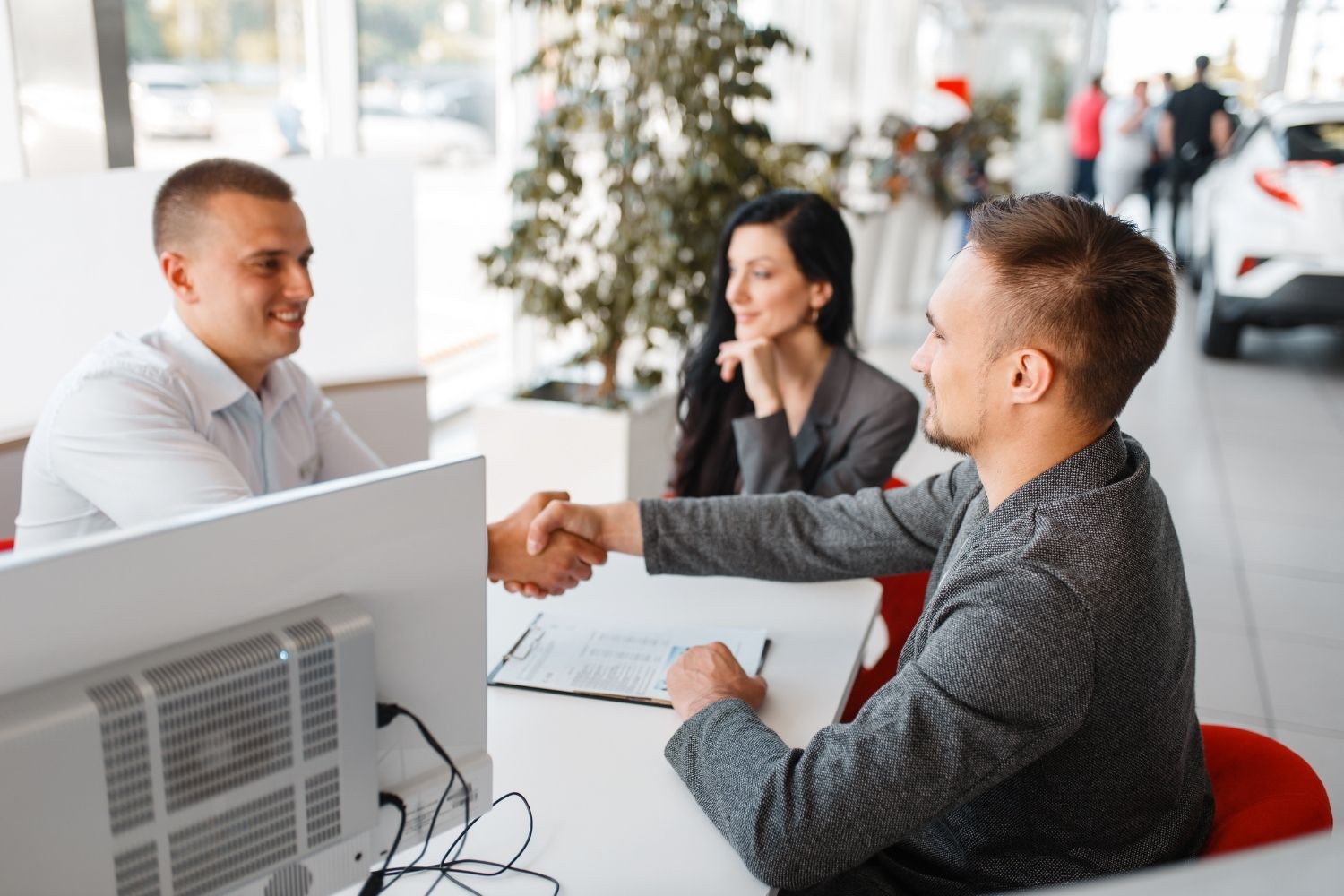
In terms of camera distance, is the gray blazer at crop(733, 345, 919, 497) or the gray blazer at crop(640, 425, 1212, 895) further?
the gray blazer at crop(733, 345, 919, 497)

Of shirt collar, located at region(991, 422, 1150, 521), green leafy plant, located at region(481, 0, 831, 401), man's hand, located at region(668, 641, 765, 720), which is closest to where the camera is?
shirt collar, located at region(991, 422, 1150, 521)

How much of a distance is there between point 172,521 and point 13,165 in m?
2.06

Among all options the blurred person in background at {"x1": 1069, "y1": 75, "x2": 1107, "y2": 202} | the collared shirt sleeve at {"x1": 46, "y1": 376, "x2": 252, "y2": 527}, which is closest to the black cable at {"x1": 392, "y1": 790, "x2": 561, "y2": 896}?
the collared shirt sleeve at {"x1": 46, "y1": 376, "x2": 252, "y2": 527}

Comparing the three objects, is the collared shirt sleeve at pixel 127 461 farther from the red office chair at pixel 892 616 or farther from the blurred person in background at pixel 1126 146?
the blurred person in background at pixel 1126 146

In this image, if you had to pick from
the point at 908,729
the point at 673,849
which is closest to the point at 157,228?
the point at 673,849

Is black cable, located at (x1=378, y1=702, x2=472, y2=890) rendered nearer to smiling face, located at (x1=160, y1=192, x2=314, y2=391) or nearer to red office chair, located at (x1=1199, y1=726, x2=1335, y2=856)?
red office chair, located at (x1=1199, y1=726, x2=1335, y2=856)

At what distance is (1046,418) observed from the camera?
1252mm

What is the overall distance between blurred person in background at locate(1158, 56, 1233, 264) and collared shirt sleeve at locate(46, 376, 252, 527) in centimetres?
868

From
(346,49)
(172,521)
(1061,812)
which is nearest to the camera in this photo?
(172,521)

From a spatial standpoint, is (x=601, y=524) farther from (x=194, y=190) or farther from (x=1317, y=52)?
(x=1317, y=52)

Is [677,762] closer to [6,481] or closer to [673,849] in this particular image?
[673,849]

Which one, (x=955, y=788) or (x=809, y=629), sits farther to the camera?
(x=809, y=629)

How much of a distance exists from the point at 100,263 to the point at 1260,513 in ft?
12.9

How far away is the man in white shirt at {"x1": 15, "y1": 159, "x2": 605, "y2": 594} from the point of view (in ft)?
5.47
